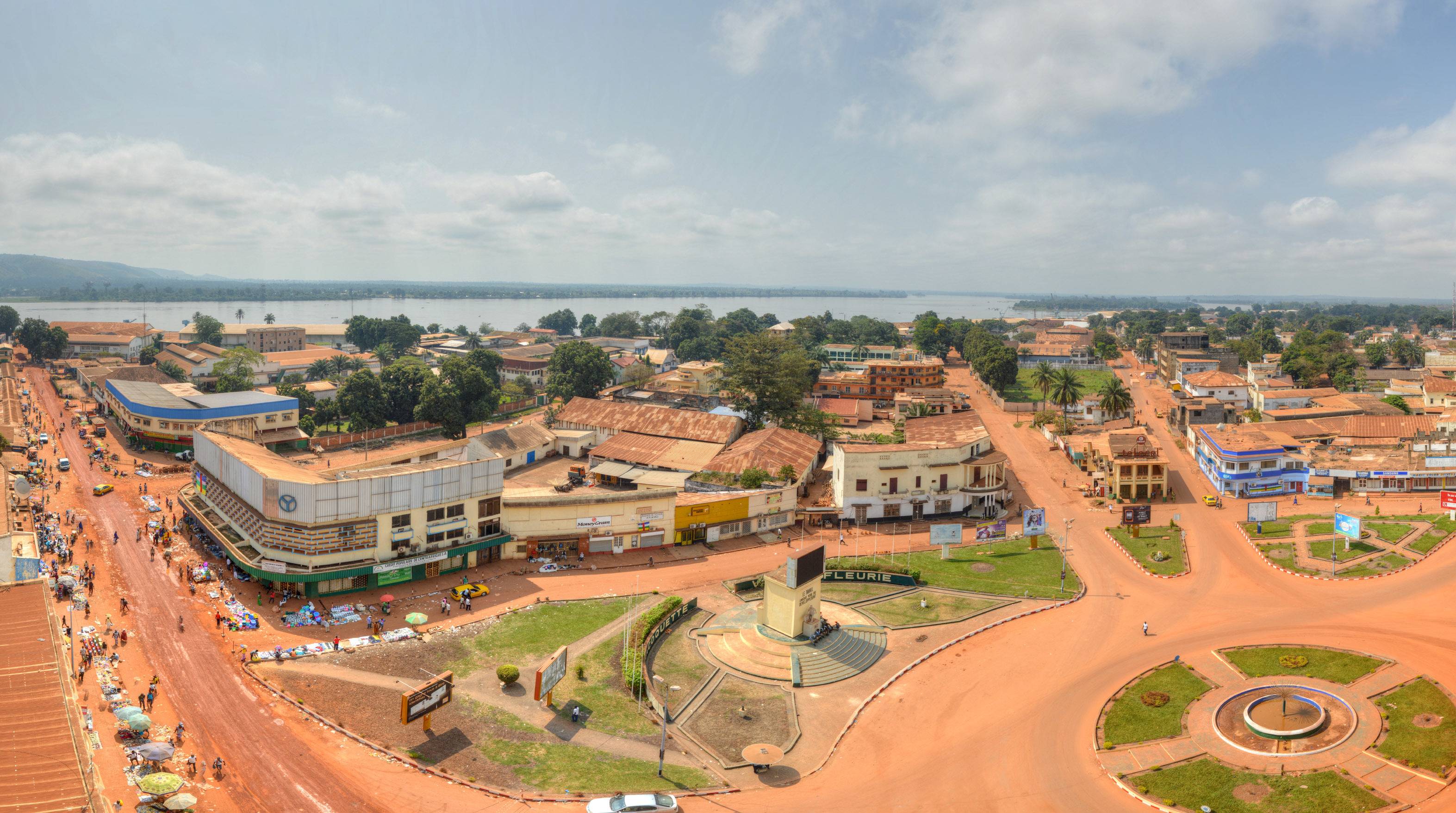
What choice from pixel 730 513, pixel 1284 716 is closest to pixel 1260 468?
pixel 1284 716

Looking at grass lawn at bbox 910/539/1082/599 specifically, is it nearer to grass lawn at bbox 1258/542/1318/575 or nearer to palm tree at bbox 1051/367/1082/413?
grass lawn at bbox 1258/542/1318/575

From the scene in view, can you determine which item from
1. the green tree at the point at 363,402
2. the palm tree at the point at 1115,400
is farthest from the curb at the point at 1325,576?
the green tree at the point at 363,402

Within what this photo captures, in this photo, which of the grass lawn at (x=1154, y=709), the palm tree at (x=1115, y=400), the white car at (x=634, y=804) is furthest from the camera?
the palm tree at (x=1115, y=400)

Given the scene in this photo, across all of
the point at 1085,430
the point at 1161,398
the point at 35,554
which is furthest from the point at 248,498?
the point at 1161,398

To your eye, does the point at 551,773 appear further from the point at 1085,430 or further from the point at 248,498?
the point at 1085,430

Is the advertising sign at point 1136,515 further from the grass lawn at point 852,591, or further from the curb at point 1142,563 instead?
the grass lawn at point 852,591
